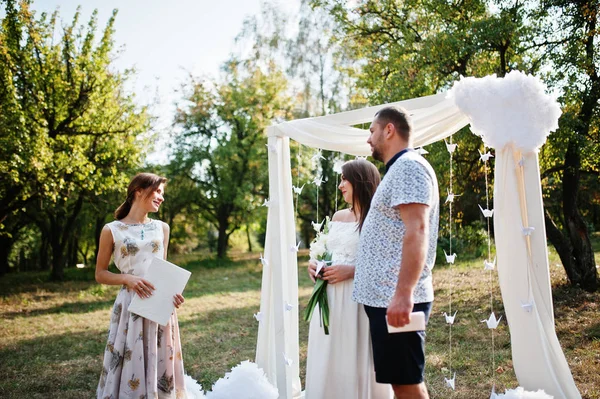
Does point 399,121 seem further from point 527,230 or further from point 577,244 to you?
point 577,244

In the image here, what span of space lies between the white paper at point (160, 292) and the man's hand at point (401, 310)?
1.80 meters

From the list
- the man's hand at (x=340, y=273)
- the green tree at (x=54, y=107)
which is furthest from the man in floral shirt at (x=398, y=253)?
the green tree at (x=54, y=107)

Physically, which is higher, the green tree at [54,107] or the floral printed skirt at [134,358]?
the green tree at [54,107]

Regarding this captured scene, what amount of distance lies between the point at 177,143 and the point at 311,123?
1693 cm

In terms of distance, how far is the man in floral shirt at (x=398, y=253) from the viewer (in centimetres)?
237

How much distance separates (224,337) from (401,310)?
5339 mm

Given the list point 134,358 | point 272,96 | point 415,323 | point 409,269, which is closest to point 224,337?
point 134,358

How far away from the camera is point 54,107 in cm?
1067

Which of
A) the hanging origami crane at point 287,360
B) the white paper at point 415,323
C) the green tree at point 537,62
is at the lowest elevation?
the hanging origami crane at point 287,360

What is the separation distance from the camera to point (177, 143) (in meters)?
20.3

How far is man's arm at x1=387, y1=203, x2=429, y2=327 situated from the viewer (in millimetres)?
2340

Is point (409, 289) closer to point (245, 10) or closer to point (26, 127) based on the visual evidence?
point (26, 127)

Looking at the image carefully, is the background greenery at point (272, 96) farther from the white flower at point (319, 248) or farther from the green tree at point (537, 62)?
the white flower at point (319, 248)

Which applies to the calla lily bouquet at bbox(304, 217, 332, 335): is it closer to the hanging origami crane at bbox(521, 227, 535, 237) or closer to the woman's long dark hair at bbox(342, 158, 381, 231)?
the woman's long dark hair at bbox(342, 158, 381, 231)
